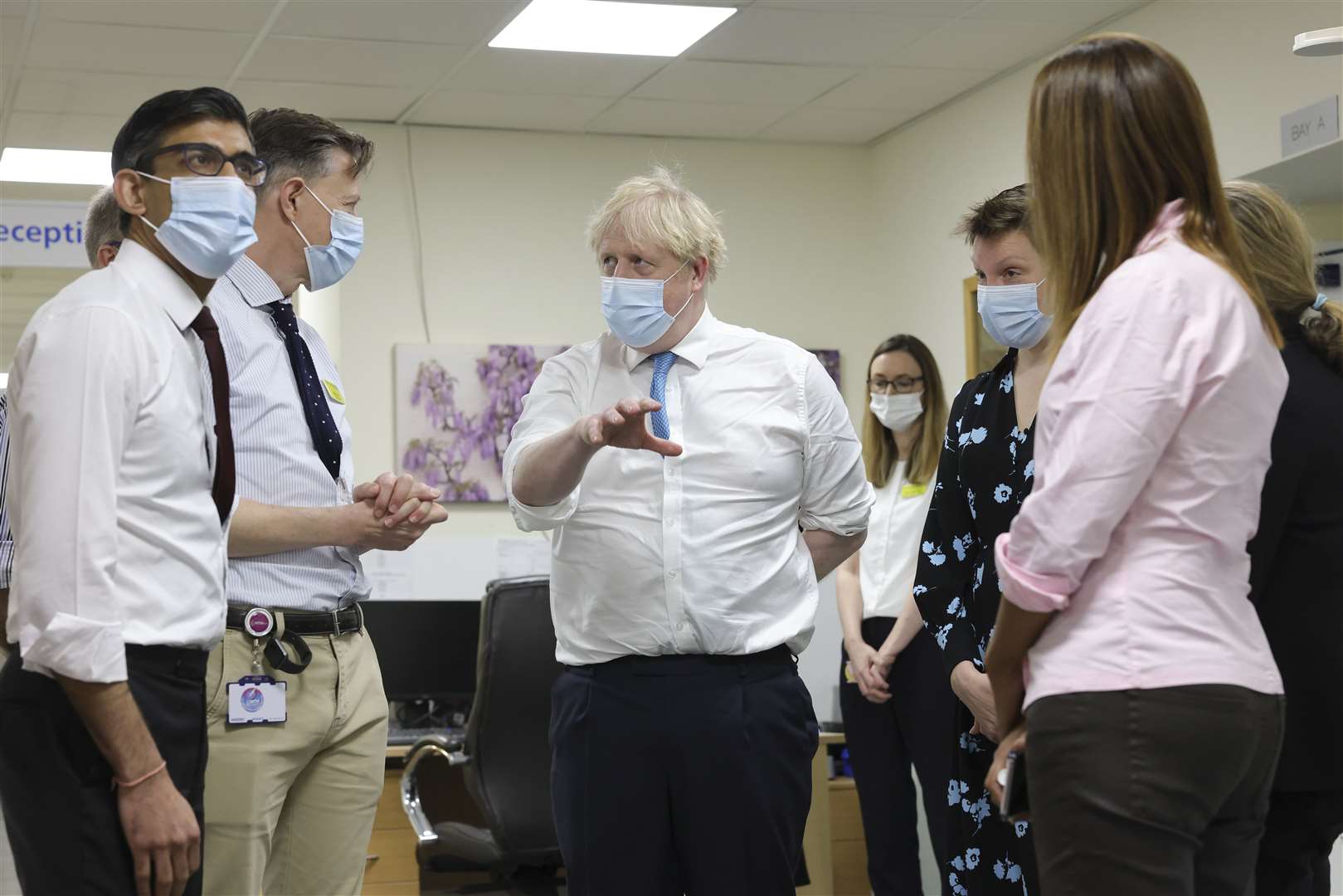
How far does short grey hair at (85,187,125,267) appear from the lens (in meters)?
2.46

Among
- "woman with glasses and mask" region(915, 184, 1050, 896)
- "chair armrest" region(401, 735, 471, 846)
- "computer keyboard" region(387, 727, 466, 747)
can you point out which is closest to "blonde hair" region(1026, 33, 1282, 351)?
"woman with glasses and mask" region(915, 184, 1050, 896)

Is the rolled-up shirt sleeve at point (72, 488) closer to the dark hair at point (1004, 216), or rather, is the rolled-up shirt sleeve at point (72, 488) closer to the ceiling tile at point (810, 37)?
the dark hair at point (1004, 216)

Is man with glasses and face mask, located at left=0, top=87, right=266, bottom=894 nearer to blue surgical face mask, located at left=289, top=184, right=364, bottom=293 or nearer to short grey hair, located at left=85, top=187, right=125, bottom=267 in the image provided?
blue surgical face mask, located at left=289, top=184, right=364, bottom=293

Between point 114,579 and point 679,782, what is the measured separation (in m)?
0.99

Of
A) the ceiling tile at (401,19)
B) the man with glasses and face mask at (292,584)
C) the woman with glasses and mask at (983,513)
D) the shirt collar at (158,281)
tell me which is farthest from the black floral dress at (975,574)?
the ceiling tile at (401,19)

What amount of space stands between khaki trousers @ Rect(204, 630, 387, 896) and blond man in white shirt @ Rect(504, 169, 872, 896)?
0.33 meters

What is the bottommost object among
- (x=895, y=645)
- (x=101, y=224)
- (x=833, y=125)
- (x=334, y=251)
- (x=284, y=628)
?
(x=895, y=645)

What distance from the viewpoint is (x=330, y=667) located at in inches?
84.6

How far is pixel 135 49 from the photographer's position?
511 centimetres

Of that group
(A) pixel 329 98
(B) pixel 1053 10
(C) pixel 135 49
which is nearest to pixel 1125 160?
(B) pixel 1053 10

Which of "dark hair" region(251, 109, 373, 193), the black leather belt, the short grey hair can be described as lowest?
the black leather belt

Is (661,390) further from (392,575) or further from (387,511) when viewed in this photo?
(392,575)

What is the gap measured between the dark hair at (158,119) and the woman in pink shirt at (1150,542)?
107 cm

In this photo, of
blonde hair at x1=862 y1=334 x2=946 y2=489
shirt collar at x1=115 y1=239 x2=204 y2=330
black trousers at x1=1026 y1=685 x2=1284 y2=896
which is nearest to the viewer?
black trousers at x1=1026 y1=685 x2=1284 y2=896
